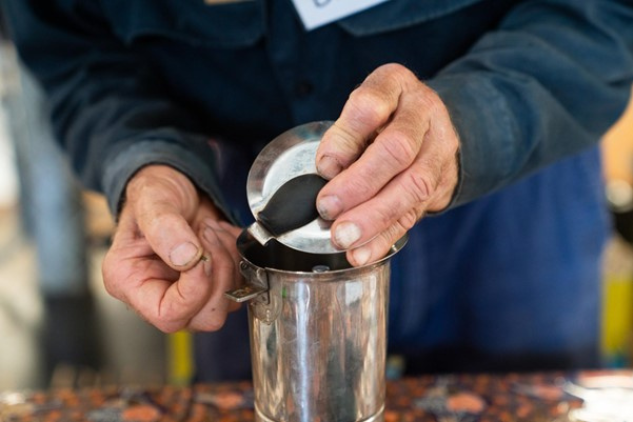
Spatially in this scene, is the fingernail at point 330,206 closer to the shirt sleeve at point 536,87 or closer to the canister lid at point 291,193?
the canister lid at point 291,193

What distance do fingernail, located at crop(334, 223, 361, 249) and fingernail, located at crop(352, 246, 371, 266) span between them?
0.02 meters

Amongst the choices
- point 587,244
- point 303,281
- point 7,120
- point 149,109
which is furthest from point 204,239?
point 7,120

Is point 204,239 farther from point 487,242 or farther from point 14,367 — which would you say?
point 14,367

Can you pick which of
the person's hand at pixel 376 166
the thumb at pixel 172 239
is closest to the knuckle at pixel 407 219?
the person's hand at pixel 376 166

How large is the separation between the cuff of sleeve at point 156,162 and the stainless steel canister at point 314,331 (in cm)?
13

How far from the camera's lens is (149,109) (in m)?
0.81

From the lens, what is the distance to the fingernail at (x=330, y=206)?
1.56ft

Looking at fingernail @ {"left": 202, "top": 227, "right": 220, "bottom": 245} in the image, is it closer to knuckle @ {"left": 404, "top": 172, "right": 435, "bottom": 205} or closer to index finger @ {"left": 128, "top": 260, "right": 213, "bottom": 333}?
index finger @ {"left": 128, "top": 260, "right": 213, "bottom": 333}

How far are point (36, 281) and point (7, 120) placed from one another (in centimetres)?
51

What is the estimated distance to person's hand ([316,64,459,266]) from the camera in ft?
1.56

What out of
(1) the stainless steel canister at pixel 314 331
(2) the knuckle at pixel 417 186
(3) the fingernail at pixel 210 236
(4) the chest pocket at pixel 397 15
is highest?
(4) the chest pocket at pixel 397 15

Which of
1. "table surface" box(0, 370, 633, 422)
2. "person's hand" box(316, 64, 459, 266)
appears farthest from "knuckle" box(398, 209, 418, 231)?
"table surface" box(0, 370, 633, 422)

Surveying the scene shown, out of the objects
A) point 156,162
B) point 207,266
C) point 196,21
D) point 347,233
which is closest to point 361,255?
point 347,233

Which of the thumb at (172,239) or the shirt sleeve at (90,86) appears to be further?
the shirt sleeve at (90,86)
